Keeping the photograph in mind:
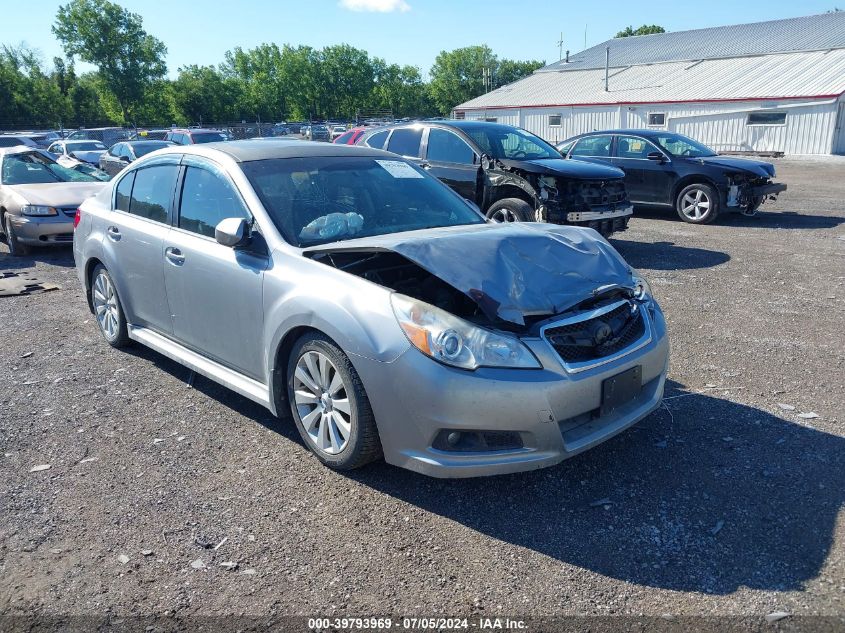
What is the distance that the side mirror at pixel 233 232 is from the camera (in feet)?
12.5

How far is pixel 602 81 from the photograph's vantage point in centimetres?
4084

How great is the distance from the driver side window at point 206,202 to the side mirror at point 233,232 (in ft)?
0.62

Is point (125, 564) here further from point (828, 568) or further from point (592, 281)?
point (828, 568)

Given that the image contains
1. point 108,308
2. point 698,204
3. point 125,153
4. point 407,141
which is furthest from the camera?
point 125,153

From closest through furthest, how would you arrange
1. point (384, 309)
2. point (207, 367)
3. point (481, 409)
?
point (481, 409) → point (384, 309) → point (207, 367)

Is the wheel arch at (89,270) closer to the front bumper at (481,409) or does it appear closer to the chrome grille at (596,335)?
the front bumper at (481,409)

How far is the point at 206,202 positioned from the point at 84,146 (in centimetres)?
2364

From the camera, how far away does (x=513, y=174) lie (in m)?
9.09

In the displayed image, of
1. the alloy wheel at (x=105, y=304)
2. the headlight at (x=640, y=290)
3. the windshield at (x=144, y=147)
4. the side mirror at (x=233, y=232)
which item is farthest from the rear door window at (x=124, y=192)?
the windshield at (x=144, y=147)

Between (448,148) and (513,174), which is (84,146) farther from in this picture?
(513,174)

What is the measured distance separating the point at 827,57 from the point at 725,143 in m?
7.48

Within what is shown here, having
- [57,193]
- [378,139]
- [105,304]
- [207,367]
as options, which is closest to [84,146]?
[57,193]

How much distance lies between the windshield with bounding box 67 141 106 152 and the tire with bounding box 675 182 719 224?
20.8 meters

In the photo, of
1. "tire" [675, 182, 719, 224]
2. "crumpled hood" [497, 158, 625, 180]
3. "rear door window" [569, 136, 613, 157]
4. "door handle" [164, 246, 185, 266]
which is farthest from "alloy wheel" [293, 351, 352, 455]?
"rear door window" [569, 136, 613, 157]
